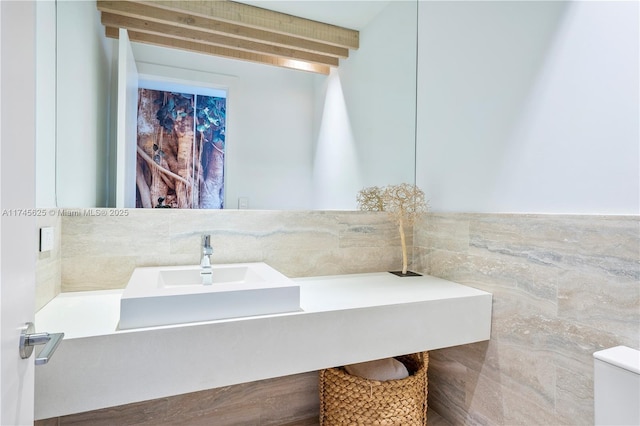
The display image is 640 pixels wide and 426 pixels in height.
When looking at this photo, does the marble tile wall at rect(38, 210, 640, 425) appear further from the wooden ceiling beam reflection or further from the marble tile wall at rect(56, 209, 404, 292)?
the wooden ceiling beam reflection

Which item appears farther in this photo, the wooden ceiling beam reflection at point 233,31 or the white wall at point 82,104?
the wooden ceiling beam reflection at point 233,31

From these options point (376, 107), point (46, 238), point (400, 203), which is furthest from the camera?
point (376, 107)

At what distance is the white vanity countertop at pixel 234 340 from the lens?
0.91 meters

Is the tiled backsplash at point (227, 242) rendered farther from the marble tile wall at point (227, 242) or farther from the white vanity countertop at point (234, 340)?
the white vanity countertop at point (234, 340)

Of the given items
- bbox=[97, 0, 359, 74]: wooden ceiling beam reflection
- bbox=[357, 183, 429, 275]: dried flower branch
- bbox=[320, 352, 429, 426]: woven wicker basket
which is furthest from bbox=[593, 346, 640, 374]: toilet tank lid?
bbox=[97, 0, 359, 74]: wooden ceiling beam reflection

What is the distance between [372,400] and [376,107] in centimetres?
157

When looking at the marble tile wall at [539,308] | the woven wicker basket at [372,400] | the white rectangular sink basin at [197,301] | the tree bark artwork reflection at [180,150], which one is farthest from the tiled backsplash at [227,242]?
the woven wicker basket at [372,400]

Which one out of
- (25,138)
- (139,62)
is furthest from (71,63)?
(25,138)

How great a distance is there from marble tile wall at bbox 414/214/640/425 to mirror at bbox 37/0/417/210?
2.13ft

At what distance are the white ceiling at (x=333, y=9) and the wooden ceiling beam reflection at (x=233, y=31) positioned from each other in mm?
30

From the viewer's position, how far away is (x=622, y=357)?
0.98 m

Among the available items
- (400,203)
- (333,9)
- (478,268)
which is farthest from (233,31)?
(478,268)

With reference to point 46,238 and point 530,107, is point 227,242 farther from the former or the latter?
point 530,107

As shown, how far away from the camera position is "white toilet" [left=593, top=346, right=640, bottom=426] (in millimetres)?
909
